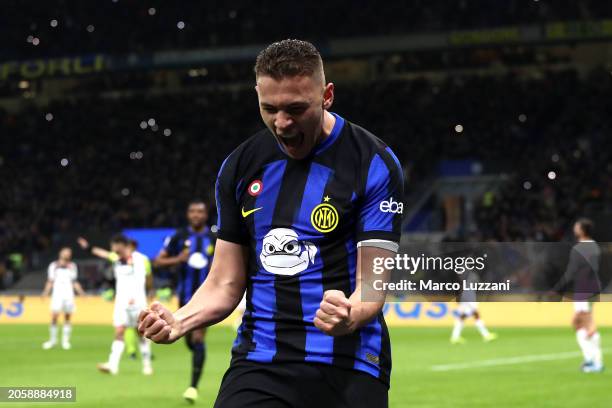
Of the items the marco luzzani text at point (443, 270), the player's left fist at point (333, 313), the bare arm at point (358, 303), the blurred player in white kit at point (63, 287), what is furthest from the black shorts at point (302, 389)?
the blurred player in white kit at point (63, 287)

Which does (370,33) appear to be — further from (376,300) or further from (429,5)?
(376,300)

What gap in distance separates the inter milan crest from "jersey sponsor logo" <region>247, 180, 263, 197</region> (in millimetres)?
244

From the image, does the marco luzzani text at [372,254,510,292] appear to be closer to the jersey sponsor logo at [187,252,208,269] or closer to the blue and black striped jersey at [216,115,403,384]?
the blue and black striped jersey at [216,115,403,384]

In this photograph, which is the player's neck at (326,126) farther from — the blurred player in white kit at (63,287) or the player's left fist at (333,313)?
the blurred player in white kit at (63,287)

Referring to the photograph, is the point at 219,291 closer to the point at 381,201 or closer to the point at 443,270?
the point at 381,201

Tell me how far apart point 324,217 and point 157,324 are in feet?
2.31

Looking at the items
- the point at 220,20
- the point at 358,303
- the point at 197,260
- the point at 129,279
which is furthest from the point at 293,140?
the point at 220,20

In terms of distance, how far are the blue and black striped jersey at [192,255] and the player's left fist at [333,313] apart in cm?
1127

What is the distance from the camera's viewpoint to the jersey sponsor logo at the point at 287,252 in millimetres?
4199

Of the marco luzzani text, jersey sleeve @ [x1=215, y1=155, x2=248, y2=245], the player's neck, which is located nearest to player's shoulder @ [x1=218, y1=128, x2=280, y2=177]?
jersey sleeve @ [x1=215, y1=155, x2=248, y2=245]

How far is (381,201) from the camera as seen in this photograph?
4.22 m

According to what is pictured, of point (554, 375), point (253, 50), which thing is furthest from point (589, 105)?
point (554, 375)

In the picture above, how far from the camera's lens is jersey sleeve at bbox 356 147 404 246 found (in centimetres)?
418

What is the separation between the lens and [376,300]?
402 centimetres
